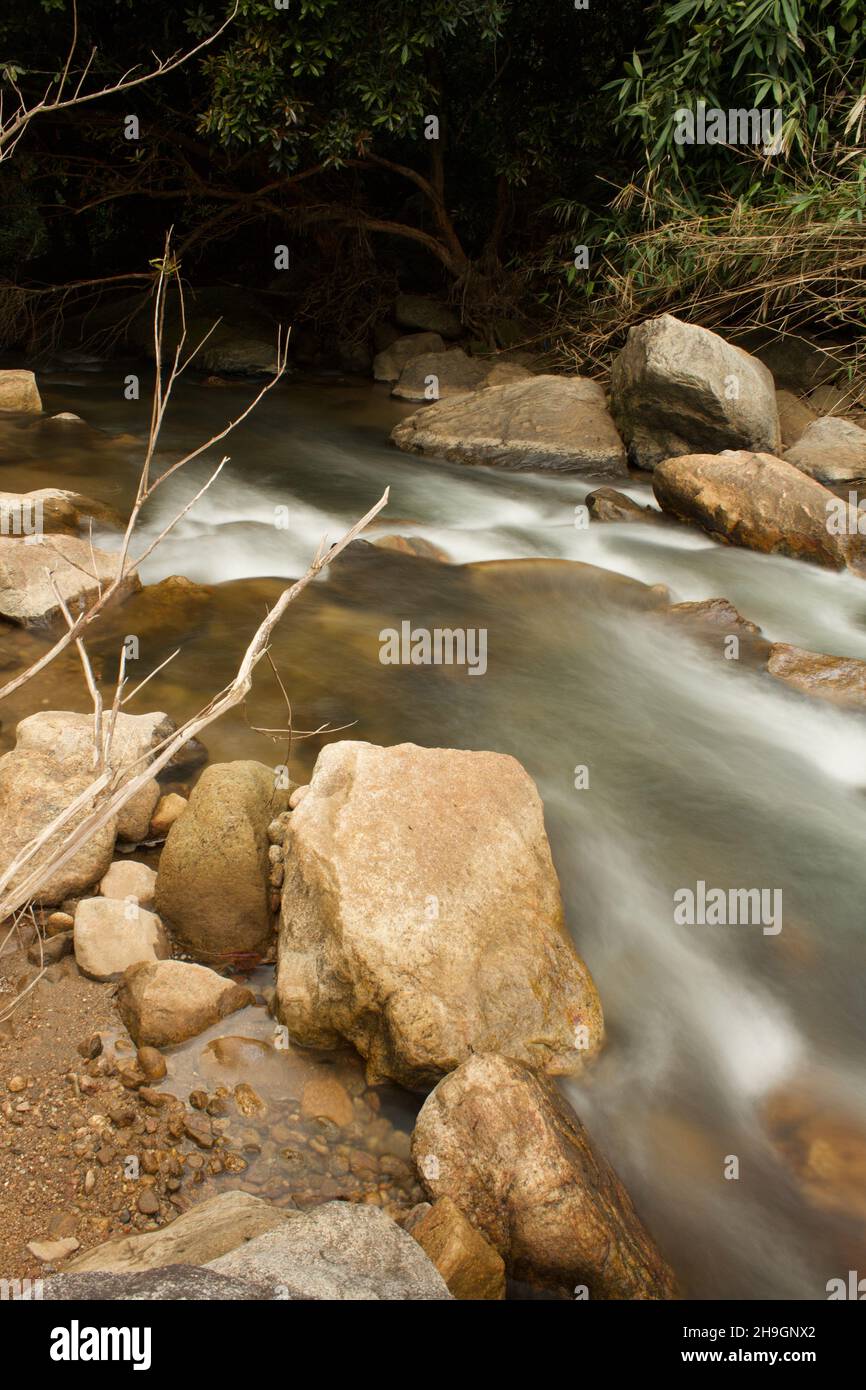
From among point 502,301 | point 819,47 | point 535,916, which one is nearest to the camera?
point 535,916

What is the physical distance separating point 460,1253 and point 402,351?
1150cm

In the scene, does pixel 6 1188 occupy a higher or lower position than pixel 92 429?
lower

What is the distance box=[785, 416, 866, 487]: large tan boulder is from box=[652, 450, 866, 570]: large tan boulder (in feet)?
3.74

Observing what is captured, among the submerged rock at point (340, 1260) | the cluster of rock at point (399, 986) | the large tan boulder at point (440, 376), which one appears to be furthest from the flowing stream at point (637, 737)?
the large tan boulder at point (440, 376)

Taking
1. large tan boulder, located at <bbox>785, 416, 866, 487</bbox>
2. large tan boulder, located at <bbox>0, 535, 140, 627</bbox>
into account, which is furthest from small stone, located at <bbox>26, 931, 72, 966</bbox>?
large tan boulder, located at <bbox>785, 416, 866, 487</bbox>

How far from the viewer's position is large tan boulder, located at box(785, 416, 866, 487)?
8.52m

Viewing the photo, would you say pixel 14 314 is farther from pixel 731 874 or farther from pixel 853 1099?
pixel 853 1099

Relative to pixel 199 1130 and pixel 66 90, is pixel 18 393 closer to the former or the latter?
pixel 66 90

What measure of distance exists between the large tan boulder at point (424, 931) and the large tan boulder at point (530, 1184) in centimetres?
28

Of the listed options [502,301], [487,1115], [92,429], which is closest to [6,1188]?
Result: [487,1115]

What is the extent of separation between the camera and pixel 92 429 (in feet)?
31.8

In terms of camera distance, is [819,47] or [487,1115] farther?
[819,47]

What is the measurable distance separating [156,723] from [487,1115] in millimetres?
2333

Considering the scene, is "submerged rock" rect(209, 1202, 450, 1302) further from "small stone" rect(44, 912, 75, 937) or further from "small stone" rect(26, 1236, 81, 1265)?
"small stone" rect(44, 912, 75, 937)
